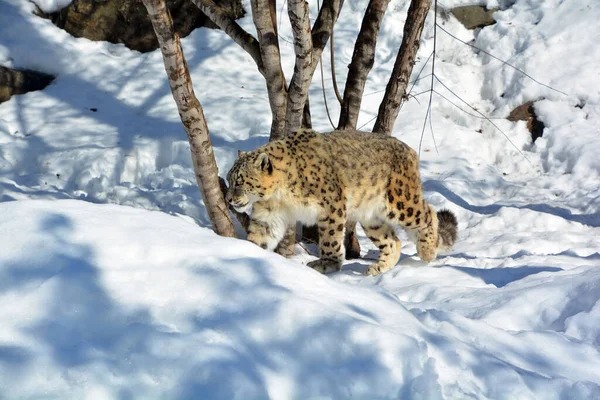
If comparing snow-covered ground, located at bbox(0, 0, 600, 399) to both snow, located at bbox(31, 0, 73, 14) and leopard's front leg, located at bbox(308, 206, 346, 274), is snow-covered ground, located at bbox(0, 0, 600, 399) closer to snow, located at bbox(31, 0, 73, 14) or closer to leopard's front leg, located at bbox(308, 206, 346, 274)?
leopard's front leg, located at bbox(308, 206, 346, 274)

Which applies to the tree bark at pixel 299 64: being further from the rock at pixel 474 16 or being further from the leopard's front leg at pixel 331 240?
the rock at pixel 474 16

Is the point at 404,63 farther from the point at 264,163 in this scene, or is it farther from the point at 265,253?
the point at 265,253

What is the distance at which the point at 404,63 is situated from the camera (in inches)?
247

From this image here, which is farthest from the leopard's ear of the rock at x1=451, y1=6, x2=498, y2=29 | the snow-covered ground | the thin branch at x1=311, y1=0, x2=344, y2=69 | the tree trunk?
the rock at x1=451, y1=6, x2=498, y2=29

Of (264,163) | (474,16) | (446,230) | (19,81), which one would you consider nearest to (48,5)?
(19,81)

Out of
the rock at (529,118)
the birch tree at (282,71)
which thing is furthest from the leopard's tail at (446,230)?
the rock at (529,118)

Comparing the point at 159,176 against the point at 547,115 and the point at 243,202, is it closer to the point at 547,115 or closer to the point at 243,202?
the point at 243,202

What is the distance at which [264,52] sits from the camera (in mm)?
5918

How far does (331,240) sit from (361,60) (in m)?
1.88

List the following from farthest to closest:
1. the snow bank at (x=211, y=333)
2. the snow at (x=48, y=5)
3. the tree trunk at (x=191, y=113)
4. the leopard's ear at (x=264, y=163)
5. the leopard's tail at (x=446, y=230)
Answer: the snow at (x=48, y=5) → the leopard's tail at (x=446, y=230) → the leopard's ear at (x=264, y=163) → the tree trunk at (x=191, y=113) → the snow bank at (x=211, y=333)

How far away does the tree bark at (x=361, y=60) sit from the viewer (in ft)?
20.8

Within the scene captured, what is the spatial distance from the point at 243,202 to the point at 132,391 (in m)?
3.16

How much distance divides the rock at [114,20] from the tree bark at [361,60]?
4767 millimetres

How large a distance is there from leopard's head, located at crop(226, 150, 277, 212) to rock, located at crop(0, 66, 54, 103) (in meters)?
5.56
